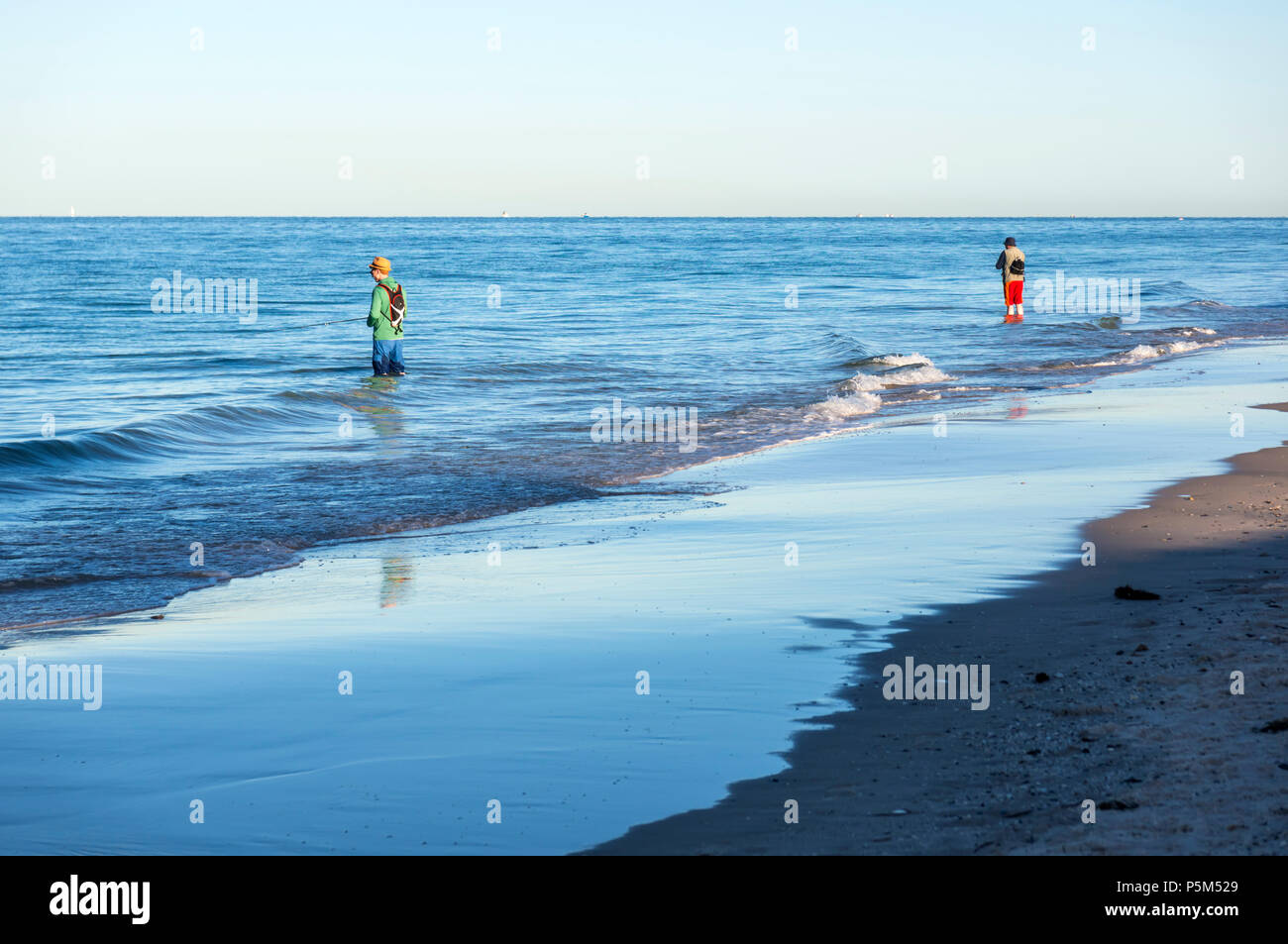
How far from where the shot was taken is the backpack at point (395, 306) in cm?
1889

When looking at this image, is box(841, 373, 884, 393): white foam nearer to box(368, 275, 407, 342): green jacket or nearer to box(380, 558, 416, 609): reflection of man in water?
box(368, 275, 407, 342): green jacket

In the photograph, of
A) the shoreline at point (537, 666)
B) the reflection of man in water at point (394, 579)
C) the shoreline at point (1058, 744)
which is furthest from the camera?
the reflection of man in water at point (394, 579)

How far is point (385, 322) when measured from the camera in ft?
62.7

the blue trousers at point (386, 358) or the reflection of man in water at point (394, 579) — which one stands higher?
the blue trousers at point (386, 358)

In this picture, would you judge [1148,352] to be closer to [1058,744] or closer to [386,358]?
[386,358]

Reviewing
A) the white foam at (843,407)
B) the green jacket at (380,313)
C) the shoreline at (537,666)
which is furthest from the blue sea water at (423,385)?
the shoreline at (537,666)

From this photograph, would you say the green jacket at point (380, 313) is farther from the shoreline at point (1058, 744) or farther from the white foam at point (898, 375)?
the shoreline at point (1058, 744)

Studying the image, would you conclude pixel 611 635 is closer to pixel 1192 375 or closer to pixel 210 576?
pixel 210 576

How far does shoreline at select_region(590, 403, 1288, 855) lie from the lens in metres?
3.58

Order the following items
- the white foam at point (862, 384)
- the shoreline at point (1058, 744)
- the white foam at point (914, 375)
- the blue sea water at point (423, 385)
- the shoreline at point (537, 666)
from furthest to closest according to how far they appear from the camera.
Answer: the white foam at point (914, 375), the white foam at point (862, 384), the blue sea water at point (423, 385), the shoreline at point (537, 666), the shoreline at point (1058, 744)

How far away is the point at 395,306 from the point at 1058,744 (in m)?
16.0

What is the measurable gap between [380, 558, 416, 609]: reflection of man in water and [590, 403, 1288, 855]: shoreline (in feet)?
9.73

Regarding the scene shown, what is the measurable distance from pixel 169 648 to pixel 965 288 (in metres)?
39.8

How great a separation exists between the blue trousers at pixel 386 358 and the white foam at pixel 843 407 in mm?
7185
